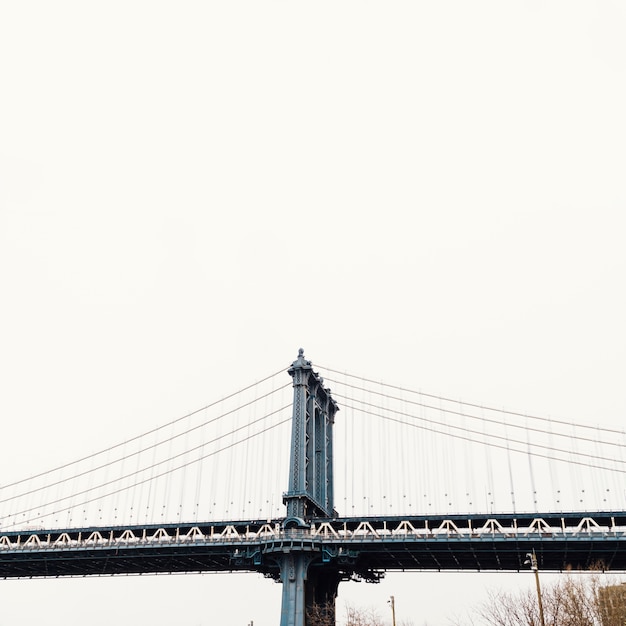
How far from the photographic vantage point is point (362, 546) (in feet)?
266

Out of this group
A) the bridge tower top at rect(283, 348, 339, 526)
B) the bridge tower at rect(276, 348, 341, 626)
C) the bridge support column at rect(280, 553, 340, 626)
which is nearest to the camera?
the bridge support column at rect(280, 553, 340, 626)

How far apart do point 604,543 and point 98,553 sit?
6537cm

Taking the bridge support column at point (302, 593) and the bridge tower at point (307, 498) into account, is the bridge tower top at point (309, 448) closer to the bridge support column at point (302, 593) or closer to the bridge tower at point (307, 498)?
the bridge tower at point (307, 498)

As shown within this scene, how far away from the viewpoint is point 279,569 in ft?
270

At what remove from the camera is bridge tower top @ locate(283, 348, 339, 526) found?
83.8 meters

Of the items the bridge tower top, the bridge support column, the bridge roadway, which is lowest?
the bridge support column

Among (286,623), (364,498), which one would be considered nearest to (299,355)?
(364,498)

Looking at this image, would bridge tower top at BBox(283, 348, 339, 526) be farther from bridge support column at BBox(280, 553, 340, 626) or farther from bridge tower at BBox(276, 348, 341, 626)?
bridge support column at BBox(280, 553, 340, 626)

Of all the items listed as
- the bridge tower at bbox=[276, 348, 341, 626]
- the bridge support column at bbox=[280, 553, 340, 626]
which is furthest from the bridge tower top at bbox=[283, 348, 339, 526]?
the bridge support column at bbox=[280, 553, 340, 626]

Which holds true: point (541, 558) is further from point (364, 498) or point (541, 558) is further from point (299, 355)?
point (299, 355)

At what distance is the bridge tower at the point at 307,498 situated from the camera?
78.5 metres

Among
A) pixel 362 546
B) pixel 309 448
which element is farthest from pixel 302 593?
pixel 309 448

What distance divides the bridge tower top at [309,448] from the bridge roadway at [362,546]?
3631 mm

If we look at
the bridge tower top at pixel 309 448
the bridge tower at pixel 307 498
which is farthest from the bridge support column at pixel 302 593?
the bridge tower top at pixel 309 448
